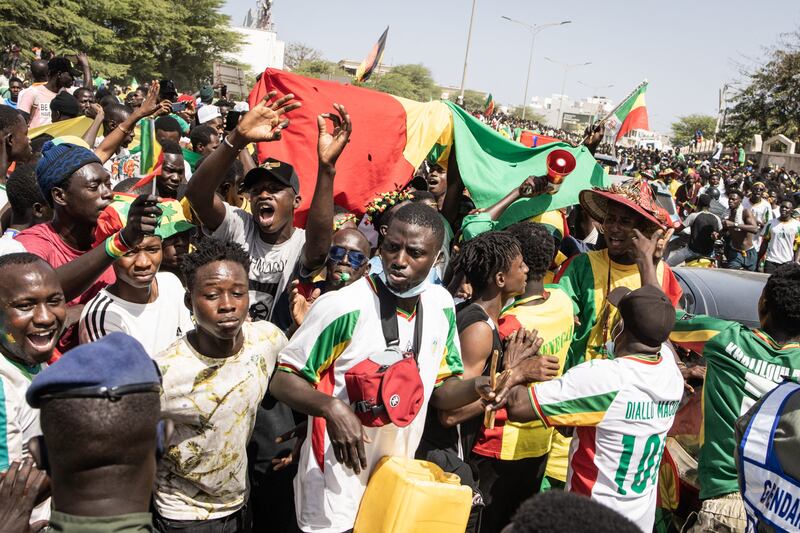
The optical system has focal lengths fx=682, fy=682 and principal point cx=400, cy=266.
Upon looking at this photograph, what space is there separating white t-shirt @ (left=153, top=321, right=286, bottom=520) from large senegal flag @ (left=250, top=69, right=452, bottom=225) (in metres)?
2.17

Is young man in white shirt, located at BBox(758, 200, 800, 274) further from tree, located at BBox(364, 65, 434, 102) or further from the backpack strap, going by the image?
tree, located at BBox(364, 65, 434, 102)

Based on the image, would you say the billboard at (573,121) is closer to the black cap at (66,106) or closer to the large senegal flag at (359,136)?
the black cap at (66,106)

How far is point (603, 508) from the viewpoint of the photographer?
1.31 m

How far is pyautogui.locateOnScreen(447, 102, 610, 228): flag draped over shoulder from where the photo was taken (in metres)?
5.64

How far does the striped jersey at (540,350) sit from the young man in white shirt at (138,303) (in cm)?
163

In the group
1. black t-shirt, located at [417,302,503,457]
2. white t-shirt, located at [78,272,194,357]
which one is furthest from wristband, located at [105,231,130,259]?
black t-shirt, located at [417,302,503,457]

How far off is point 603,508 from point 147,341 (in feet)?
7.86

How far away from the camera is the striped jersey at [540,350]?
3580 millimetres

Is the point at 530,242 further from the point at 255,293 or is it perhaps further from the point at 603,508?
the point at 603,508

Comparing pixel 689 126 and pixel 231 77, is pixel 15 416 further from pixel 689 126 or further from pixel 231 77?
pixel 689 126

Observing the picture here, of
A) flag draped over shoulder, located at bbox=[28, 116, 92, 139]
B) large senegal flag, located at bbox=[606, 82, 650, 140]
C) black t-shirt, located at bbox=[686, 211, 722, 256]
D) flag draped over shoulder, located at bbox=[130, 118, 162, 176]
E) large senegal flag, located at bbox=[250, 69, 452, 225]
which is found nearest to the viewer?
large senegal flag, located at bbox=[250, 69, 452, 225]

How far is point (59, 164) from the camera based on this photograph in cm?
334

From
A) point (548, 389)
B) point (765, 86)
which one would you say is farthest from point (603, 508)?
point (765, 86)

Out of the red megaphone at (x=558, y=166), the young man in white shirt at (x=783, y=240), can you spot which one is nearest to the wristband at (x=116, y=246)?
the red megaphone at (x=558, y=166)
